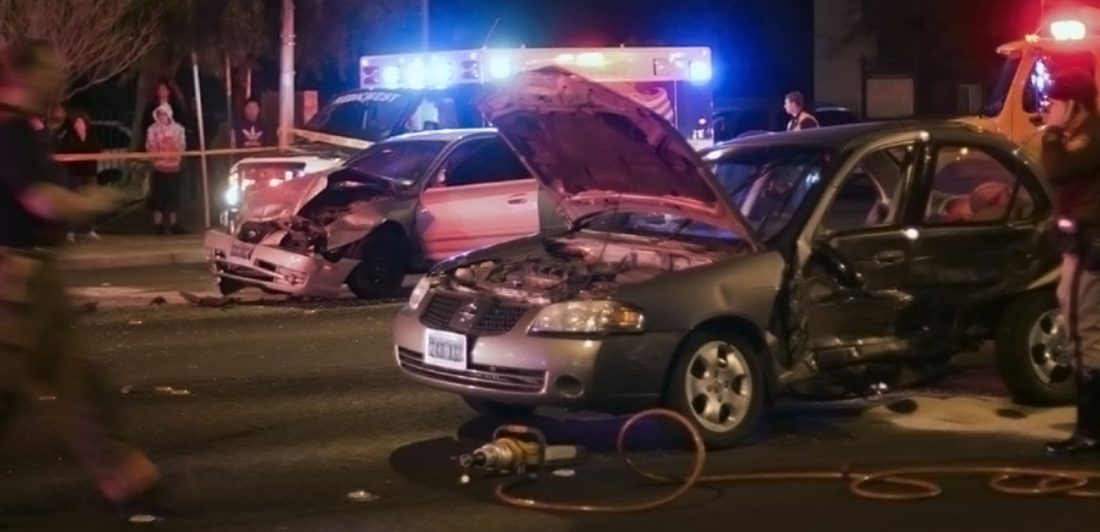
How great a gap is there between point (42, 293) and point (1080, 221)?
178 inches

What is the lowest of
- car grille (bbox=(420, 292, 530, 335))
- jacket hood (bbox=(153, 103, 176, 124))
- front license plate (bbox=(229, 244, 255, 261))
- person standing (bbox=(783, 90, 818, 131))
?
front license plate (bbox=(229, 244, 255, 261))

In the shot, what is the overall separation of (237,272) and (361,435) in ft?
19.3

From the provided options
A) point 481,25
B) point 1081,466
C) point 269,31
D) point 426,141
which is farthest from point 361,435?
point 481,25

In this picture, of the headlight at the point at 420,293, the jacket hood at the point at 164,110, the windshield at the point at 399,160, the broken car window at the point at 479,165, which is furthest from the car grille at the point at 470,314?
the jacket hood at the point at 164,110

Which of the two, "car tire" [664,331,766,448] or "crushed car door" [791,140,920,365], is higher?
"crushed car door" [791,140,920,365]

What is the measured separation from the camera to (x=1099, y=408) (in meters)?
8.23

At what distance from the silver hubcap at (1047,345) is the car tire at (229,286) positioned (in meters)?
7.39

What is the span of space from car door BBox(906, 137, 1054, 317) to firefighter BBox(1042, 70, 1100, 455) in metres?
1.04

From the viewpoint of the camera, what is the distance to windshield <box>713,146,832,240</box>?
9.09 metres

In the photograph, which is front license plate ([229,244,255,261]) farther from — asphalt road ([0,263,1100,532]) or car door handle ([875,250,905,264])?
car door handle ([875,250,905,264])

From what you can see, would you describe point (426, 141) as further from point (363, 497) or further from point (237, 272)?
point (363, 497)

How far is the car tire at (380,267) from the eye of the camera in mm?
14695

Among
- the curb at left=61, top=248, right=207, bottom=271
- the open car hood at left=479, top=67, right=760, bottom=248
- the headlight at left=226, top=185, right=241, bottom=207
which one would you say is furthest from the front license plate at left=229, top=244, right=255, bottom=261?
the open car hood at left=479, top=67, right=760, bottom=248

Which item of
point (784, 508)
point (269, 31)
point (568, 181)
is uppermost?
point (269, 31)
